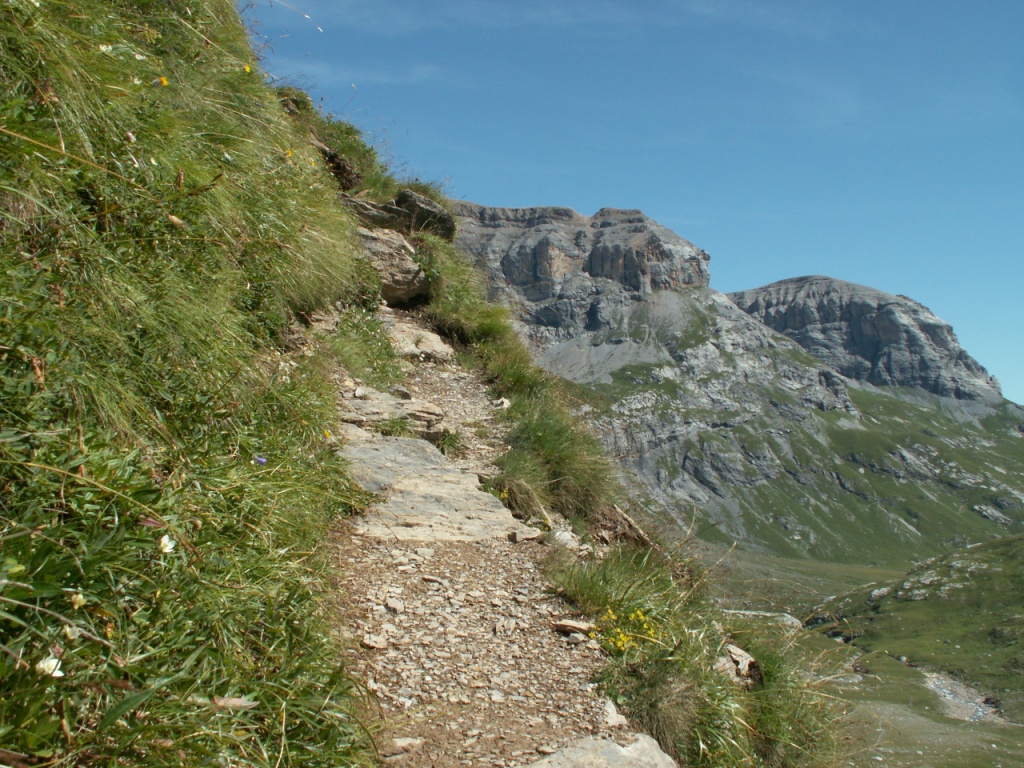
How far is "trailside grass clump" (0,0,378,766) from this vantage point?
7.38 ft

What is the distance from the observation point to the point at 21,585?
205 centimetres

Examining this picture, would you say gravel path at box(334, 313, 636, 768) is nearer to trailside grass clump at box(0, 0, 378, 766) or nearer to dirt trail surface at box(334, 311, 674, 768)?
dirt trail surface at box(334, 311, 674, 768)

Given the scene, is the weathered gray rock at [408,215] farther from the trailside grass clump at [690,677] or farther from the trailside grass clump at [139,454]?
the trailside grass clump at [690,677]

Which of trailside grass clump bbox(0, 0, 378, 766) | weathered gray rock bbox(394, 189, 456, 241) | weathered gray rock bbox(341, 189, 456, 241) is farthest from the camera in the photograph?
weathered gray rock bbox(394, 189, 456, 241)

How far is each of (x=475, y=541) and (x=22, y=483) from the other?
11.9 feet

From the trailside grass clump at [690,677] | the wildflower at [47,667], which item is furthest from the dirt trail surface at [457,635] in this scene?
the wildflower at [47,667]

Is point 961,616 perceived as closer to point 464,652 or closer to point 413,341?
point 413,341

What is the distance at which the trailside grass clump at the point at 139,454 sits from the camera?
7.38 feet

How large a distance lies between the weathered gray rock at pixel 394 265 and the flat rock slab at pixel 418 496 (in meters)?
4.02

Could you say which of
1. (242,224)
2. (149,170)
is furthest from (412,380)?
(149,170)

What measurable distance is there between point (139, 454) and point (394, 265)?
7.87 metres

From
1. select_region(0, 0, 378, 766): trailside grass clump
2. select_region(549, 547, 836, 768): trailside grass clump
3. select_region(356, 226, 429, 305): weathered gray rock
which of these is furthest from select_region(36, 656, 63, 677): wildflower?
select_region(356, 226, 429, 305): weathered gray rock

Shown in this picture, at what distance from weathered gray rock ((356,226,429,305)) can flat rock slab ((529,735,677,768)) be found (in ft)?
25.4

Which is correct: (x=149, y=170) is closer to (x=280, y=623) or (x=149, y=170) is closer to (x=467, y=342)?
(x=280, y=623)
